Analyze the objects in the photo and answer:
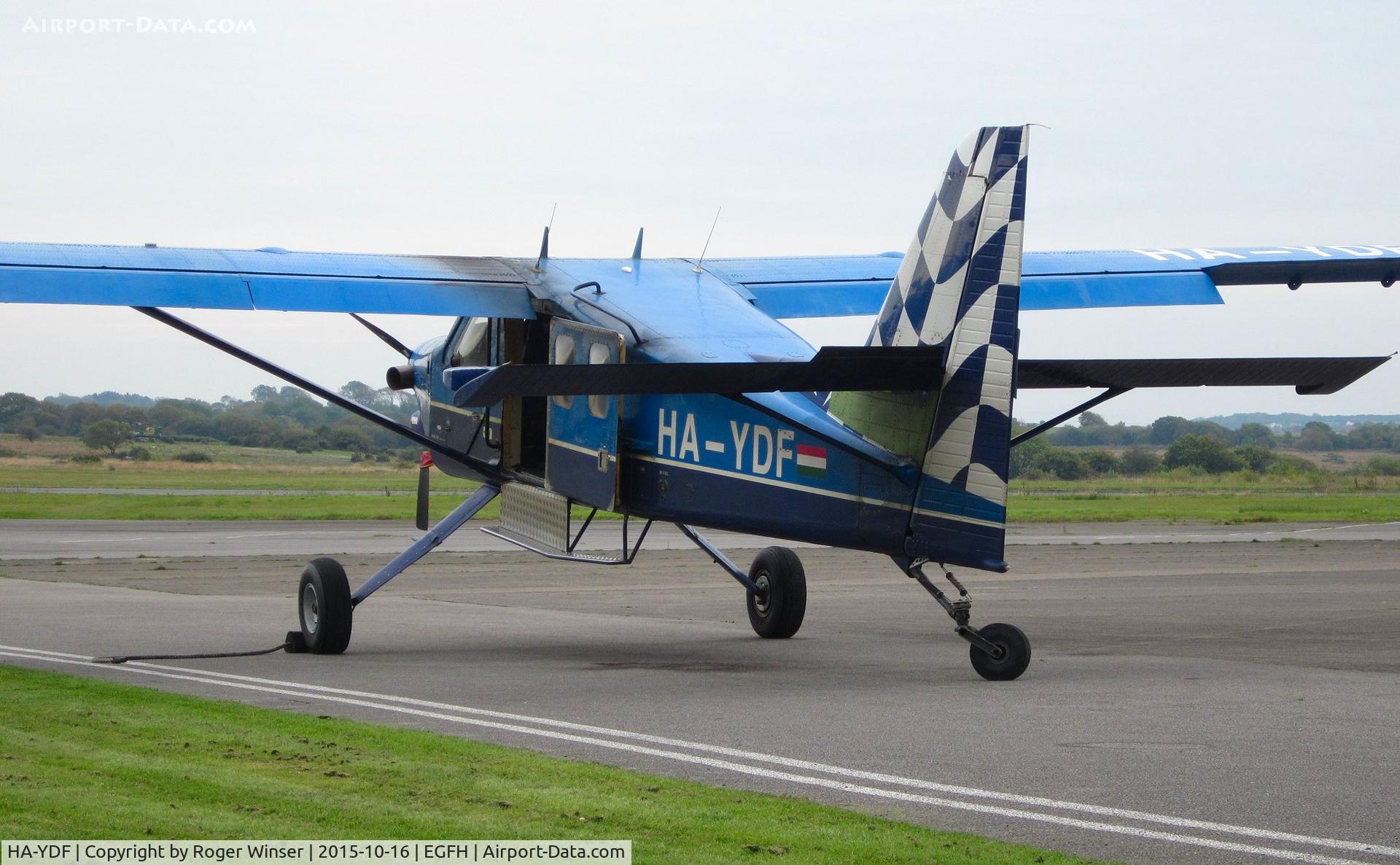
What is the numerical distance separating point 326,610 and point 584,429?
9.81 feet

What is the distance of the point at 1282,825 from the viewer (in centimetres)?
618

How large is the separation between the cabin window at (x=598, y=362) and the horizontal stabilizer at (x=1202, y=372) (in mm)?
3669

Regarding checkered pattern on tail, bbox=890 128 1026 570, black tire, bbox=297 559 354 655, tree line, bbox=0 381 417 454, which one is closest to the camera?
checkered pattern on tail, bbox=890 128 1026 570

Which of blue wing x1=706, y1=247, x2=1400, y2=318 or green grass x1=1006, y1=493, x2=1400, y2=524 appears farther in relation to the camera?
green grass x1=1006, y1=493, x2=1400, y2=524

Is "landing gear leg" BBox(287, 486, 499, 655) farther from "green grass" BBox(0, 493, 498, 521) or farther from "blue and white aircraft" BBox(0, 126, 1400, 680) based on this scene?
"green grass" BBox(0, 493, 498, 521)

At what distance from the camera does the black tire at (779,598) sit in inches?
605

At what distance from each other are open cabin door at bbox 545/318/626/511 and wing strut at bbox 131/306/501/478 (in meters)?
1.50

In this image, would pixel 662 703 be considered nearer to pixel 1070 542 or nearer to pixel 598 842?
pixel 598 842

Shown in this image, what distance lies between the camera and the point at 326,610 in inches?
535

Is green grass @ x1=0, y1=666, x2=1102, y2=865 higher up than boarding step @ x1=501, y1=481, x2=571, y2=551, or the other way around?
boarding step @ x1=501, y1=481, x2=571, y2=551

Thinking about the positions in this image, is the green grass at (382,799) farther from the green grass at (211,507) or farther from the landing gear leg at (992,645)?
the green grass at (211,507)

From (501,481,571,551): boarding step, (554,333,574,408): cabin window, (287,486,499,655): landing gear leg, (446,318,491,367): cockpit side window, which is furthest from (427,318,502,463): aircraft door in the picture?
(554,333,574,408): cabin window

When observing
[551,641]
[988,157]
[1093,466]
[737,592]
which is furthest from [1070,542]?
[1093,466]

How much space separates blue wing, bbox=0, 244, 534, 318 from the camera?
42.1 feet
